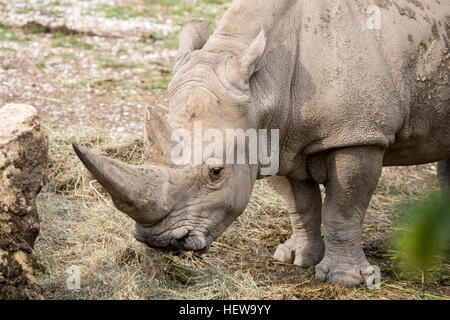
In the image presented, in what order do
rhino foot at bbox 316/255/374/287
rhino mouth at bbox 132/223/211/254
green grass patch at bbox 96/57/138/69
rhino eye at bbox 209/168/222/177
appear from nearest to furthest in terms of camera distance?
rhino mouth at bbox 132/223/211/254, rhino eye at bbox 209/168/222/177, rhino foot at bbox 316/255/374/287, green grass patch at bbox 96/57/138/69

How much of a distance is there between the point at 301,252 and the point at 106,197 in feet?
7.00

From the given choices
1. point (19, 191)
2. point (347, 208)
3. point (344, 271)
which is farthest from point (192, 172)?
point (344, 271)

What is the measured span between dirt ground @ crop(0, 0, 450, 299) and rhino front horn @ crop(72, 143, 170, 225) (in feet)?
2.32

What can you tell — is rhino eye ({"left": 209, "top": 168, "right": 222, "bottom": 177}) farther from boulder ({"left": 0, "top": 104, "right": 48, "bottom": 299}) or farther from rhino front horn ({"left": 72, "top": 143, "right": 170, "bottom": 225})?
boulder ({"left": 0, "top": 104, "right": 48, "bottom": 299})

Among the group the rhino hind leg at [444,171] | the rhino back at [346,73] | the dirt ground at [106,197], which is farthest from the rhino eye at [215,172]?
the rhino hind leg at [444,171]

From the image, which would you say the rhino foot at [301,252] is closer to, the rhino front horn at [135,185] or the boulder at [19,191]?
the rhino front horn at [135,185]

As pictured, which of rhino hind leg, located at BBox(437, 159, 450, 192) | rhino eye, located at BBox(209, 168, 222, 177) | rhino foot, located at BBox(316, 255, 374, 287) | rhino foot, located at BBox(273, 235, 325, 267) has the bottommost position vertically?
rhino foot, located at BBox(273, 235, 325, 267)

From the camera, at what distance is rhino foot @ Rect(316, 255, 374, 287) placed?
187 inches

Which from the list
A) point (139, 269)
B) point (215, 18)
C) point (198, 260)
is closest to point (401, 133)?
point (198, 260)

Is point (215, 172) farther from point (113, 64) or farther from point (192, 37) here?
point (113, 64)

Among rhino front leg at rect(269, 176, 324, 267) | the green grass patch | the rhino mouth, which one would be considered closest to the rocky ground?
the green grass patch

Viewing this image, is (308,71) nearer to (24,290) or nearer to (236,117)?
(236,117)

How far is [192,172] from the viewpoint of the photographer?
12.2 ft

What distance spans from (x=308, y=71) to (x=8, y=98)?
17.5 feet
